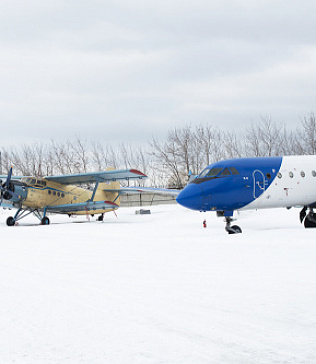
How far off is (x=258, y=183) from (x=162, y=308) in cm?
1099

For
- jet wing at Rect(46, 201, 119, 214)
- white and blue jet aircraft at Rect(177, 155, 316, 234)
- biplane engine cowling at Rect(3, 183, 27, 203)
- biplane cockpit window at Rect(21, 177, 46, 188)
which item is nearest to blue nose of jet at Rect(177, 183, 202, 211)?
white and blue jet aircraft at Rect(177, 155, 316, 234)

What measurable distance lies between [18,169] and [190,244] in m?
66.9

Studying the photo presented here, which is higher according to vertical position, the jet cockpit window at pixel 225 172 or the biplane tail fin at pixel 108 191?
the jet cockpit window at pixel 225 172

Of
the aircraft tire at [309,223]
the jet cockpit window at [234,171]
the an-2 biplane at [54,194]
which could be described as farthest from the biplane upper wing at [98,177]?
the jet cockpit window at [234,171]

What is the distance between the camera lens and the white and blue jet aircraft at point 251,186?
1423cm

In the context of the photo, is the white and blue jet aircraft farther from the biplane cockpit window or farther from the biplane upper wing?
the biplane cockpit window

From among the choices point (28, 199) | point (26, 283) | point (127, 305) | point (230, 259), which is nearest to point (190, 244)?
point (230, 259)

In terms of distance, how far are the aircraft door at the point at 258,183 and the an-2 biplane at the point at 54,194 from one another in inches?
447

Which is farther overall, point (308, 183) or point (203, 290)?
point (308, 183)

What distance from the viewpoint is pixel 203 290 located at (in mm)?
5473

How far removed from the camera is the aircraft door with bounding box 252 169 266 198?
49.2 ft

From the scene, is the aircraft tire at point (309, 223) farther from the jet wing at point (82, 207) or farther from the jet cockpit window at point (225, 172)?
the jet wing at point (82, 207)

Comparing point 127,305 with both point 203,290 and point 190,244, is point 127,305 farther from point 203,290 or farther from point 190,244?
point 190,244

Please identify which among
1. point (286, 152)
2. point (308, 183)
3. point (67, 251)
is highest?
point (286, 152)
